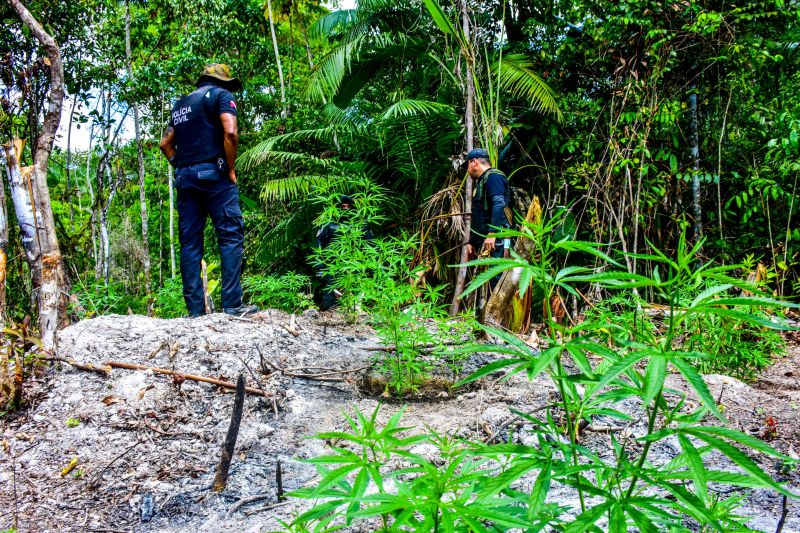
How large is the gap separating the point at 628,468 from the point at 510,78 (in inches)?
238

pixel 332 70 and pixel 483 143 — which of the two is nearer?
pixel 483 143

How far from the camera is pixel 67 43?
7.29 m

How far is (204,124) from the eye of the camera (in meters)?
4.38

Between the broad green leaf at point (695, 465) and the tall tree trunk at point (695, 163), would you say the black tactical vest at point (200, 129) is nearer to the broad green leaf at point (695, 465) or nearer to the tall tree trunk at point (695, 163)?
the broad green leaf at point (695, 465)

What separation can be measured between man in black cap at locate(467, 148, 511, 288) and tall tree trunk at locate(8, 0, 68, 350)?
9.95 feet

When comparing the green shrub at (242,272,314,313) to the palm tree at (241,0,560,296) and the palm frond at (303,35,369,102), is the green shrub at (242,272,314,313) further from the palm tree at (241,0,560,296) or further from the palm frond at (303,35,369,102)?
the palm frond at (303,35,369,102)

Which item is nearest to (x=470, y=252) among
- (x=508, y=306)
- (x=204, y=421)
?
(x=508, y=306)

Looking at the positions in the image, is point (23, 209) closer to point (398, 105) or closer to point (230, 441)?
point (230, 441)

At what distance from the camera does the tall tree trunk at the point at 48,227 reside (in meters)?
3.24

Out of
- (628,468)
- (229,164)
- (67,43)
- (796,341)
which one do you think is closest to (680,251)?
(628,468)

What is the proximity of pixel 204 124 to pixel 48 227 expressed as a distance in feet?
4.57

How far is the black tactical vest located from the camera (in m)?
4.39

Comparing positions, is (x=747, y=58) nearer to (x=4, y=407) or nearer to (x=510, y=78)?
(x=510, y=78)

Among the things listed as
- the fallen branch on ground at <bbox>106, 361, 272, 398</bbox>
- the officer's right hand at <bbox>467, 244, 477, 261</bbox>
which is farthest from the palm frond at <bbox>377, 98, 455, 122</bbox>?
the fallen branch on ground at <bbox>106, 361, 272, 398</bbox>
